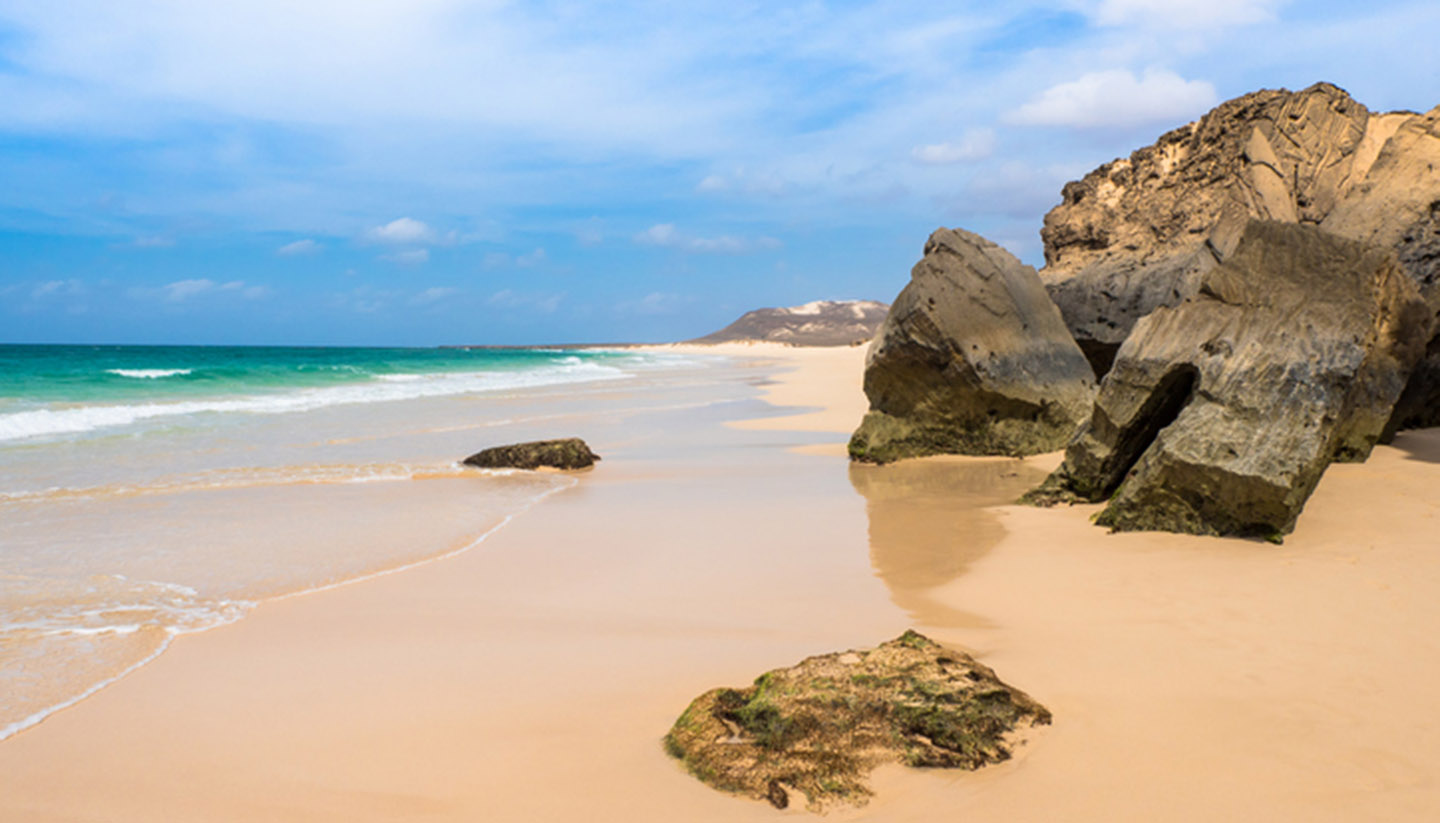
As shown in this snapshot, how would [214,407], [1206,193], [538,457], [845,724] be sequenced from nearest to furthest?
[845,724] → [538,457] → [1206,193] → [214,407]

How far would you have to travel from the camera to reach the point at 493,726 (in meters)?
3.04

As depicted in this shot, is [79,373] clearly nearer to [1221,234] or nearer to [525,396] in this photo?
[525,396]

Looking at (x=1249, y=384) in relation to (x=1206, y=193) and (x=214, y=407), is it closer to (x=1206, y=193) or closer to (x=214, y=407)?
(x=1206, y=193)

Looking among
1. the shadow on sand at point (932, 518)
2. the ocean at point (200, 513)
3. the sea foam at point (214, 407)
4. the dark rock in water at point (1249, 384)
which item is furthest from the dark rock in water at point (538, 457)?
the sea foam at point (214, 407)

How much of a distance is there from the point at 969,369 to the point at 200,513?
7128 millimetres

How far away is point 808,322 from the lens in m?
153

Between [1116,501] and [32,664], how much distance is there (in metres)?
5.75

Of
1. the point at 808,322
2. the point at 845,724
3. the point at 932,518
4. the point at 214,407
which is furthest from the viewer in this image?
the point at 808,322

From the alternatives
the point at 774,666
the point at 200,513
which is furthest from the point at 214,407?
the point at 774,666

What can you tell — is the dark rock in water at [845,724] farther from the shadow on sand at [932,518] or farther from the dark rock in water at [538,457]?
the dark rock in water at [538,457]

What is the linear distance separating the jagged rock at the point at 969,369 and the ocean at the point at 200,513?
3781 mm

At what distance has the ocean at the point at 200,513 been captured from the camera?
4.14m

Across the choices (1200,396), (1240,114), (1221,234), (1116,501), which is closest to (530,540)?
(1116,501)

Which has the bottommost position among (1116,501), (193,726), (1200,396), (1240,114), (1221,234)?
(193,726)
